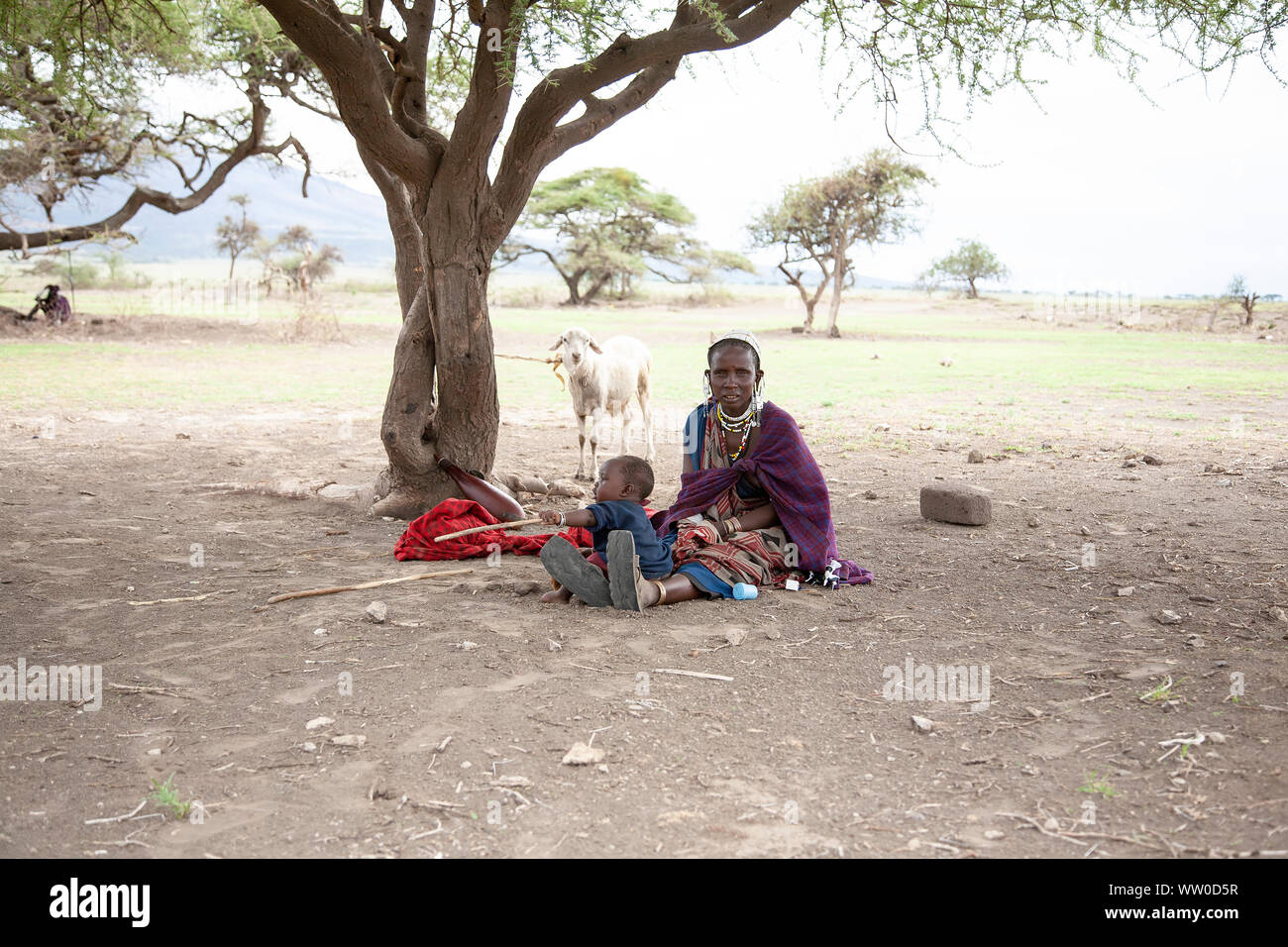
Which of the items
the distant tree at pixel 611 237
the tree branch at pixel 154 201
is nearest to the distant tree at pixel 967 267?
the distant tree at pixel 611 237

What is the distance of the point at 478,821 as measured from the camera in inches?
120

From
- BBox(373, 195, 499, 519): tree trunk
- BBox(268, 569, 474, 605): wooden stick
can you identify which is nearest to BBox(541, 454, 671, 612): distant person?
BBox(268, 569, 474, 605): wooden stick

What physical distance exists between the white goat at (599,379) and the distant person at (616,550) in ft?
13.8

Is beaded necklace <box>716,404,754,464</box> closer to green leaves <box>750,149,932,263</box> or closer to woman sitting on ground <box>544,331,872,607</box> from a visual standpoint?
woman sitting on ground <box>544,331,872,607</box>

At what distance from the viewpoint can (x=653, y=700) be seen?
4004 mm

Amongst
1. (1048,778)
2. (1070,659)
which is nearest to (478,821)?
(1048,778)

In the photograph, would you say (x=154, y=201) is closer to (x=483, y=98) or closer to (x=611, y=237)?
(x=483, y=98)

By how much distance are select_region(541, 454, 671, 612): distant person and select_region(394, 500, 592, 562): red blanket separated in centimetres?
129

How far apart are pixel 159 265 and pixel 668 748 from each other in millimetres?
174504

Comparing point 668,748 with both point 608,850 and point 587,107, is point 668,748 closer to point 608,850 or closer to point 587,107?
point 608,850

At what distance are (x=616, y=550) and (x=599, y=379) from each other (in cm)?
506

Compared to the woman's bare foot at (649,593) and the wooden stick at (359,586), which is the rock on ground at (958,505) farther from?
the wooden stick at (359,586)

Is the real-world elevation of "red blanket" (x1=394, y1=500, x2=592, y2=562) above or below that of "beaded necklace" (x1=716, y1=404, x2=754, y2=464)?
below

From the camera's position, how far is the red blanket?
6.48m
